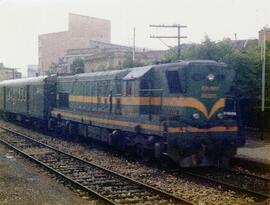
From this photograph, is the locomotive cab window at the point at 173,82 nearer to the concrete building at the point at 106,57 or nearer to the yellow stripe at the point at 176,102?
the yellow stripe at the point at 176,102

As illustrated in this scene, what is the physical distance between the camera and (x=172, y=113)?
13.7m

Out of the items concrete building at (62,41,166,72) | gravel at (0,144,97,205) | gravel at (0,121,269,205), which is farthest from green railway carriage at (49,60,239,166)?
concrete building at (62,41,166,72)

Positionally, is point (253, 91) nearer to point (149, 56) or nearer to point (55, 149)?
point (55, 149)

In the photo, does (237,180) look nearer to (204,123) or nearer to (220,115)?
(204,123)

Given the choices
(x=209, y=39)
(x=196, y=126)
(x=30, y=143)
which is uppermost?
(x=209, y=39)

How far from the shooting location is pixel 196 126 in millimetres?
13164

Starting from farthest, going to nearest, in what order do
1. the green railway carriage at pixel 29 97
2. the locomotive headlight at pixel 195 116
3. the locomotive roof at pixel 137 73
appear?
1. the green railway carriage at pixel 29 97
2. the locomotive roof at pixel 137 73
3. the locomotive headlight at pixel 195 116

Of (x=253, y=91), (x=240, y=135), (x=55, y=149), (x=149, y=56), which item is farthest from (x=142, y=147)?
(x=149, y=56)

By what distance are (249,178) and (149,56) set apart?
48250 mm

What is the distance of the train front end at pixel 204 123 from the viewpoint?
12.8m

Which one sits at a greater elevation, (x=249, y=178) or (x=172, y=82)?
(x=172, y=82)

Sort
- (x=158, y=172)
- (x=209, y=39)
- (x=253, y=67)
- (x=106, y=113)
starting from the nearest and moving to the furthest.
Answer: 1. (x=158, y=172)
2. (x=106, y=113)
3. (x=253, y=67)
4. (x=209, y=39)

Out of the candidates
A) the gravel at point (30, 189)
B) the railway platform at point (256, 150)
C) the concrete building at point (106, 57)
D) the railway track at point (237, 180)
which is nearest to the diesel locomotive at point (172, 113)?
the railway track at point (237, 180)

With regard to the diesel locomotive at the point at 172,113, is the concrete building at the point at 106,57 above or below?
above
